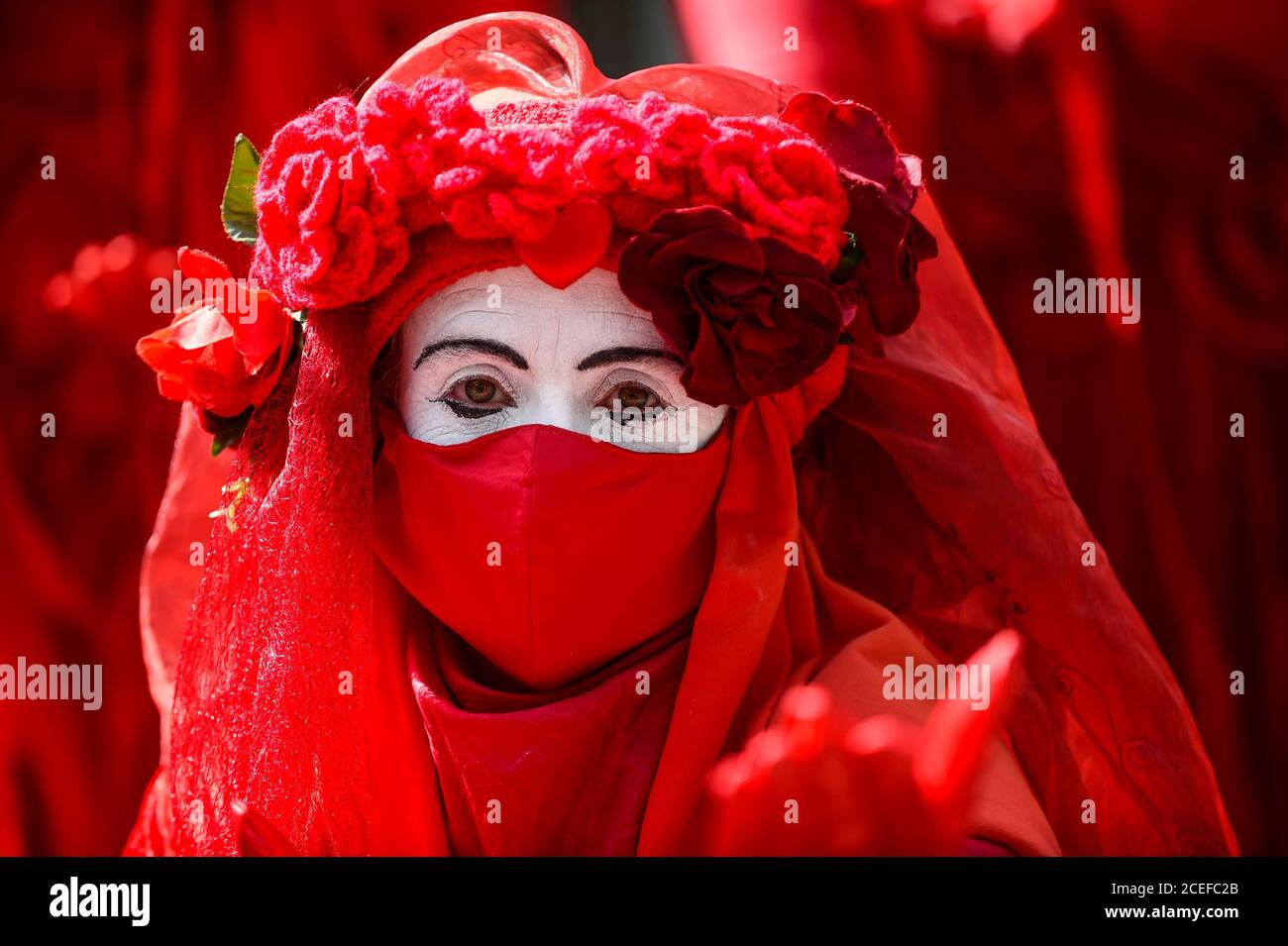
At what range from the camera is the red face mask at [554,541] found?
6.10ft

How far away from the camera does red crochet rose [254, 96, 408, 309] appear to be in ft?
6.04

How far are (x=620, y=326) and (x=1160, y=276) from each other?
1683 mm

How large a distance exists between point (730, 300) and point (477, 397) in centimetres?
34

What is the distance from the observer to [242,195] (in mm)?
2061

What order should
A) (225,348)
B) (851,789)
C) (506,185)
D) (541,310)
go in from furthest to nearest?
(225,348)
(541,310)
(506,185)
(851,789)

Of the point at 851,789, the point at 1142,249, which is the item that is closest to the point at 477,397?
the point at 851,789

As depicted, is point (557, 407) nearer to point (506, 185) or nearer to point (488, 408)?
point (488, 408)

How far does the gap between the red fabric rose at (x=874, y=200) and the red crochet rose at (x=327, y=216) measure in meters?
0.52

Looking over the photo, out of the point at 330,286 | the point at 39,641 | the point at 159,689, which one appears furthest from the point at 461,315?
the point at 39,641

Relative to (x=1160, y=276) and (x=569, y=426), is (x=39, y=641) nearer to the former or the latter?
(x=569, y=426)

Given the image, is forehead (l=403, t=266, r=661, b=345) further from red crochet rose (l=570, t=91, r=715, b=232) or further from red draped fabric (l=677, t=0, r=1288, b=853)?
red draped fabric (l=677, t=0, r=1288, b=853)

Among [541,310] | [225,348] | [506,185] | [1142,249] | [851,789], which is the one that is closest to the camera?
[851,789]

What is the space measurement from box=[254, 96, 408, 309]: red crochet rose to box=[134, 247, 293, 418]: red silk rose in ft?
0.29
